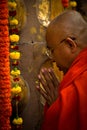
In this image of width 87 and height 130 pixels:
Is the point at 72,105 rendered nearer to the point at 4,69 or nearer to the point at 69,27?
the point at 69,27

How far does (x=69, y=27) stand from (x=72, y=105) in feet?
1.55

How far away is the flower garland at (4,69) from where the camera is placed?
6.68ft

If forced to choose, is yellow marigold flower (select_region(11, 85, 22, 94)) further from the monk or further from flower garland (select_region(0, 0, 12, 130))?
the monk

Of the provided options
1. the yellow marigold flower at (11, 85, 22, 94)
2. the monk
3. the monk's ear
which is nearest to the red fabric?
the monk

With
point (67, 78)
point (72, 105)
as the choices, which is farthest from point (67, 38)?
Result: point (72, 105)

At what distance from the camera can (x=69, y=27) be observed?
5.47 feet

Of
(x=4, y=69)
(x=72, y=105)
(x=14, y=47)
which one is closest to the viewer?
(x=72, y=105)

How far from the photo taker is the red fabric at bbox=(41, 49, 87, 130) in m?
1.41

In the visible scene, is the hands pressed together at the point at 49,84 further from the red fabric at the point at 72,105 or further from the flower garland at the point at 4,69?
the flower garland at the point at 4,69

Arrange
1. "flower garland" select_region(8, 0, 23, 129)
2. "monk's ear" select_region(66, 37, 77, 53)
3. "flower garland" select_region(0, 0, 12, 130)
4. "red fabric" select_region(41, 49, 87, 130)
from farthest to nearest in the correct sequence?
"flower garland" select_region(8, 0, 23, 129)
"flower garland" select_region(0, 0, 12, 130)
"monk's ear" select_region(66, 37, 77, 53)
"red fabric" select_region(41, 49, 87, 130)

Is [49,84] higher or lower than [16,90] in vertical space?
higher

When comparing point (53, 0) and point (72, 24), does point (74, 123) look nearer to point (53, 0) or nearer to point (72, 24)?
point (72, 24)

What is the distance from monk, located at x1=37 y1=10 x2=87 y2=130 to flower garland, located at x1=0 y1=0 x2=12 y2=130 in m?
0.42

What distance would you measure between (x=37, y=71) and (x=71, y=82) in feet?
4.02
